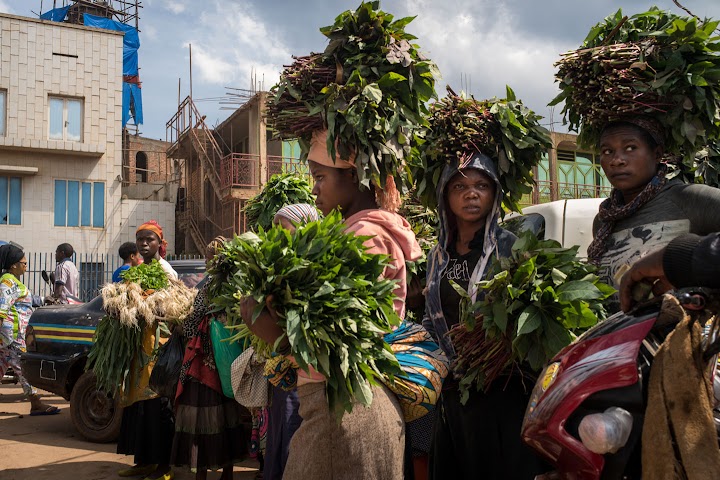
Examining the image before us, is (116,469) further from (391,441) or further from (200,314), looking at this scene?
(391,441)

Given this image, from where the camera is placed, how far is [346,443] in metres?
2.41

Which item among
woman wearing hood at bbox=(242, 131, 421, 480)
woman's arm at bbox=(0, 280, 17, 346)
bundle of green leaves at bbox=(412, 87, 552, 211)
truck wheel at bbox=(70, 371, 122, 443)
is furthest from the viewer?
woman's arm at bbox=(0, 280, 17, 346)

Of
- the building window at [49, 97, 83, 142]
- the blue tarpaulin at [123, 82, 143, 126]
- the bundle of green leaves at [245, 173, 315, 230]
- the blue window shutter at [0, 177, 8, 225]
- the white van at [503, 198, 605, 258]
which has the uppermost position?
the blue tarpaulin at [123, 82, 143, 126]

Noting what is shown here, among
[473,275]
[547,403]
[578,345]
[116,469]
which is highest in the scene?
[473,275]

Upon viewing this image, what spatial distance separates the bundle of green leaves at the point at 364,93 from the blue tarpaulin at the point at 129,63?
29238 millimetres

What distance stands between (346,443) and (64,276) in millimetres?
10073

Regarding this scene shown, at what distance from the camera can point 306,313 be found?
224 cm

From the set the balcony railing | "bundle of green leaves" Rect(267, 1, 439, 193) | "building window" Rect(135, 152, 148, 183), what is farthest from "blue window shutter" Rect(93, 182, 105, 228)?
"bundle of green leaves" Rect(267, 1, 439, 193)

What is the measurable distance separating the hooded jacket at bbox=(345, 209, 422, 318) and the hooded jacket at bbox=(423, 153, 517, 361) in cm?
39

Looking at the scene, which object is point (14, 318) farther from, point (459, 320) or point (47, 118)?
point (47, 118)

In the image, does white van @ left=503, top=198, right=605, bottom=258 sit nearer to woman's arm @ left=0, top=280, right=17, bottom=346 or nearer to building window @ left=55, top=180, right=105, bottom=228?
woman's arm @ left=0, top=280, right=17, bottom=346

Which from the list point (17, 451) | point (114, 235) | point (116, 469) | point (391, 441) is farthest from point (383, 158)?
point (114, 235)

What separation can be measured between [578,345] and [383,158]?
146cm

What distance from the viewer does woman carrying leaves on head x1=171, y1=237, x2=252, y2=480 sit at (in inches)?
201
